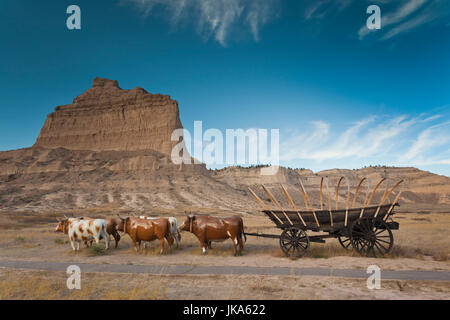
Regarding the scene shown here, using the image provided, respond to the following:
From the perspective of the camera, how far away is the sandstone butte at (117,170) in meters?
53.2

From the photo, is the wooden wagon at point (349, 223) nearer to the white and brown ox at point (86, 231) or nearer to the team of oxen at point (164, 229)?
the team of oxen at point (164, 229)

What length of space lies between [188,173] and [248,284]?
65.5m

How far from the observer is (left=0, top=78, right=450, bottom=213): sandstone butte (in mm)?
53231

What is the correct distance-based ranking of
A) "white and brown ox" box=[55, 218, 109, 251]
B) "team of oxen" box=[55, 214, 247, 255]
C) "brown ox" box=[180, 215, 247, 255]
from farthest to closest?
"white and brown ox" box=[55, 218, 109, 251], "team of oxen" box=[55, 214, 247, 255], "brown ox" box=[180, 215, 247, 255]

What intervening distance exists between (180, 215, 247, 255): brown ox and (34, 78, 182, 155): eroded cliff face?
221 feet

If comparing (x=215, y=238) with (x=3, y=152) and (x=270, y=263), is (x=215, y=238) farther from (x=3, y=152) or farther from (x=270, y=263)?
(x=3, y=152)

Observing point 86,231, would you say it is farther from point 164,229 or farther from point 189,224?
point 189,224

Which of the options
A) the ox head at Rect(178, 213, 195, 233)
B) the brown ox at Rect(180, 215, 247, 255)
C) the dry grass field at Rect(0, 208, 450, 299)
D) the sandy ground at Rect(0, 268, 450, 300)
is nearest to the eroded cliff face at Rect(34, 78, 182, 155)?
the ox head at Rect(178, 213, 195, 233)

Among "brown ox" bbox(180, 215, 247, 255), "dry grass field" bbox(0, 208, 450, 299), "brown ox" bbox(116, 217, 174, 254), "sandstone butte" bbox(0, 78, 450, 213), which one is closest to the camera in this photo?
"dry grass field" bbox(0, 208, 450, 299)

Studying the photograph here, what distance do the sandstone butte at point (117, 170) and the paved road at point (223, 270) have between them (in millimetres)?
35586

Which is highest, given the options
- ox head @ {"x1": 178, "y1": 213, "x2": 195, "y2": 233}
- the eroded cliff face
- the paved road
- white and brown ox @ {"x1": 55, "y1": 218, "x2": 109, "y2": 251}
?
the eroded cliff face

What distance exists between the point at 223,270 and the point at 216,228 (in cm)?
287

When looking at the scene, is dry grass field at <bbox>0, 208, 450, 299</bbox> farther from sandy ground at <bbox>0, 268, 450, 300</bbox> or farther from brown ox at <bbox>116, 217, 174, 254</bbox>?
brown ox at <bbox>116, 217, 174, 254</bbox>

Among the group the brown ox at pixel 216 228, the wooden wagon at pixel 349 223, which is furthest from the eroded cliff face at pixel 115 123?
the wooden wagon at pixel 349 223
